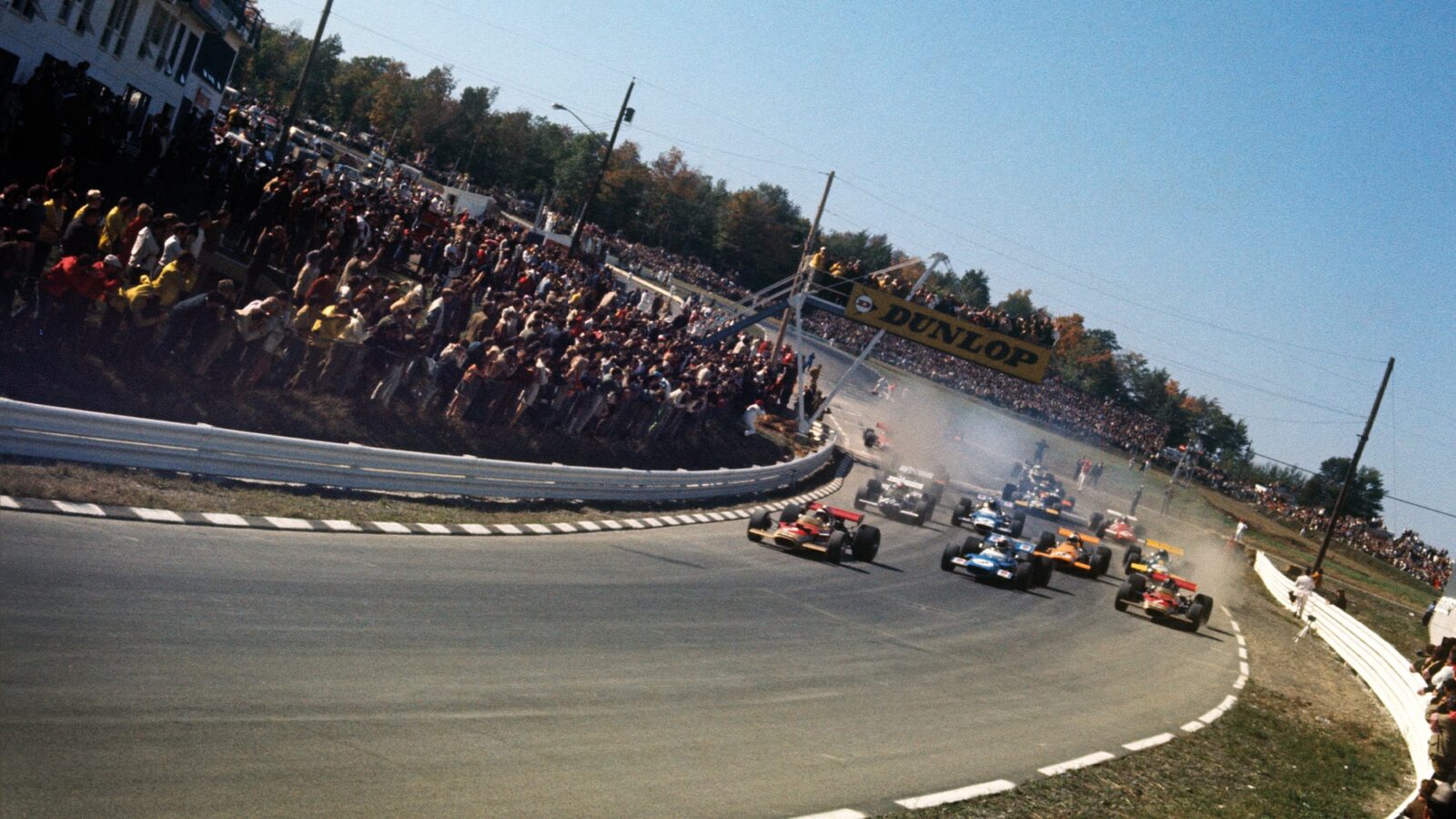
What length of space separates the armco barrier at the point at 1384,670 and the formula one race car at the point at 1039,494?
420 inches

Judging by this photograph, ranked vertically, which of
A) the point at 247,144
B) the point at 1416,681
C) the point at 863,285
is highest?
the point at 863,285

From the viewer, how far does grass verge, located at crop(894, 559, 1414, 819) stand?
11.9 meters

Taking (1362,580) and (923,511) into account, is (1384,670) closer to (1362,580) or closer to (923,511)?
(923,511)

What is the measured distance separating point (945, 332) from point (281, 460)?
2795 cm

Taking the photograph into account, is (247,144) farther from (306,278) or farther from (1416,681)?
(1416,681)

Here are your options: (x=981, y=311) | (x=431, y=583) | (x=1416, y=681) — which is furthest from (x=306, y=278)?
(x=981, y=311)

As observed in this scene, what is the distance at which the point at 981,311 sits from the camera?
132ft

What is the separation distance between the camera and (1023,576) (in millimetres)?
26375

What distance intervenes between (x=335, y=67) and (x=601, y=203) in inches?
1207

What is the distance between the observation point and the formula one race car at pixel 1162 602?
27.3 meters

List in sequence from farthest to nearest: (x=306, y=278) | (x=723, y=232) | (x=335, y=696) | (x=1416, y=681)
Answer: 1. (x=723, y=232)
2. (x=1416, y=681)
3. (x=306, y=278)
4. (x=335, y=696)

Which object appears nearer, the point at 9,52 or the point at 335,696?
the point at 335,696

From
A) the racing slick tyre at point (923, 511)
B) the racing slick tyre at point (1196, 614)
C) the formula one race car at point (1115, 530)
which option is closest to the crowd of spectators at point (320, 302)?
the racing slick tyre at point (923, 511)

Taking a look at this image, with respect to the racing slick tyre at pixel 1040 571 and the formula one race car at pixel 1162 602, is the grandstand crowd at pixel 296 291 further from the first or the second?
the formula one race car at pixel 1162 602
